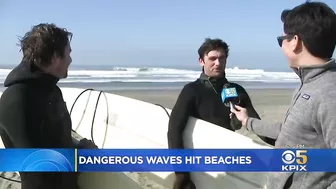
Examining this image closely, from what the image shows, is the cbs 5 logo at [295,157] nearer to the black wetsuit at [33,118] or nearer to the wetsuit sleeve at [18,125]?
the black wetsuit at [33,118]

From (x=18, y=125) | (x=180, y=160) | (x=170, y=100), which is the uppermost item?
(x=18, y=125)

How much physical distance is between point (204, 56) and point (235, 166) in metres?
0.91

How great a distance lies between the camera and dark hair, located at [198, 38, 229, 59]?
1.78 metres

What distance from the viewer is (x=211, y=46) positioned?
1.99 metres

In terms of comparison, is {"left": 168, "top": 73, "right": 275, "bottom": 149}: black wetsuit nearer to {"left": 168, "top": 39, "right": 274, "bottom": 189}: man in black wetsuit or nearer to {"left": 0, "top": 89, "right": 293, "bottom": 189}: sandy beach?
{"left": 168, "top": 39, "right": 274, "bottom": 189}: man in black wetsuit

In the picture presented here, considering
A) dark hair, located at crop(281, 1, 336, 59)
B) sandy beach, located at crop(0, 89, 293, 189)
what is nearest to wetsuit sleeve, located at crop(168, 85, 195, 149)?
sandy beach, located at crop(0, 89, 293, 189)

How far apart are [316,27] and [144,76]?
1.68m

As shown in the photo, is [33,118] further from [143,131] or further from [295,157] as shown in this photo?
[143,131]

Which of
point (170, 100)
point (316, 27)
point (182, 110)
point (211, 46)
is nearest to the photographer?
point (316, 27)

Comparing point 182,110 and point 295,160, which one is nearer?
point 295,160

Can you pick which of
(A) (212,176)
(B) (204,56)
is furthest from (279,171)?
(B) (204,56)

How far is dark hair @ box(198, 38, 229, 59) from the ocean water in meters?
0.12

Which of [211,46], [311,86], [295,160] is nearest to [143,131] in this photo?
[211,46]

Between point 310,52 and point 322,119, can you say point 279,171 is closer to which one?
point 322,119
